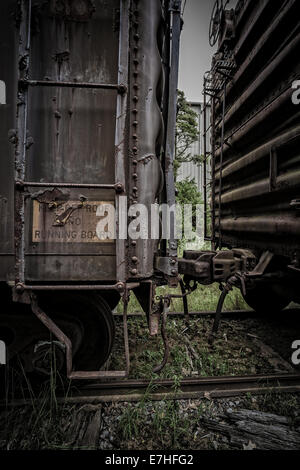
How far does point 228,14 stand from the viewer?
398 cm

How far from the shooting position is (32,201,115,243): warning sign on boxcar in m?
1.92

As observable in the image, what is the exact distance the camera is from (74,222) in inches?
76.9

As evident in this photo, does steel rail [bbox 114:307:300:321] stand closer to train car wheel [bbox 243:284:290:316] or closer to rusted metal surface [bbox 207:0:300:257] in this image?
train car wheel [bbox 243:284:290:316]

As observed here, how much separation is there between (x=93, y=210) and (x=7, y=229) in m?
0.66

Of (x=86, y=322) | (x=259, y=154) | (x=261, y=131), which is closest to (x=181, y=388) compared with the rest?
(x=86, y=322)

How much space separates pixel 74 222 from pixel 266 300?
11.8 ft

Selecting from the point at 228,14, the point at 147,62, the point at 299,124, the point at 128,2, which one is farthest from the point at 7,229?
the point at 228,14

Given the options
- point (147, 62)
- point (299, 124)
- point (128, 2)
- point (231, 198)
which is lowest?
point (231, 198)

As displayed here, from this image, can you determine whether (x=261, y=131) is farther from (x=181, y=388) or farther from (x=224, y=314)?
(x=181, y=388)

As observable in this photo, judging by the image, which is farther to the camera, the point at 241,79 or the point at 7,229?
the point at 241,79

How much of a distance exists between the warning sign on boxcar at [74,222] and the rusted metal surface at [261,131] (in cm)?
178
